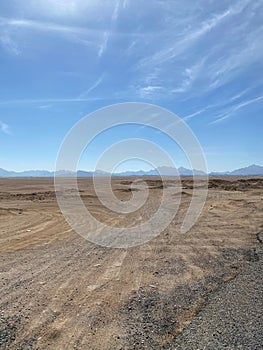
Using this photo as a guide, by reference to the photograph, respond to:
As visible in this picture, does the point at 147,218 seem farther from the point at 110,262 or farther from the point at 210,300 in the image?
the point at 210,300

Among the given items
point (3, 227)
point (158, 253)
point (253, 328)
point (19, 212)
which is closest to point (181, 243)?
point (158, 253)

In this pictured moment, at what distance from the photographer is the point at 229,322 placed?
507cm

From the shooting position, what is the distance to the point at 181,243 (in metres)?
10.6

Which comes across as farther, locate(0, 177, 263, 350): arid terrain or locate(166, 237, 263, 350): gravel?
locate(0, 177, 263, 350): arid terrain

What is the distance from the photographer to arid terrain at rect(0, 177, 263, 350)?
4809 mm

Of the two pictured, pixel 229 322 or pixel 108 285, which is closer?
pixel 229 322

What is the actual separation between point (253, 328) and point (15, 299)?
3958 millimetres

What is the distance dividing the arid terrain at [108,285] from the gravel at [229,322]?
165 millimetres

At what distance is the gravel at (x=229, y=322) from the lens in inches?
176

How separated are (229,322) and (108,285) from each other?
2.60 meters

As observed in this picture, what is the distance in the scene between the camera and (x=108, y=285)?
686 cm

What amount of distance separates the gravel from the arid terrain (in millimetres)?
165

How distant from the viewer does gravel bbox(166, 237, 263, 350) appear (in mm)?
4465

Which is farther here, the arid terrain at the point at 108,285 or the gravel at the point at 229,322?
the arid terrain at the point at 108,285
